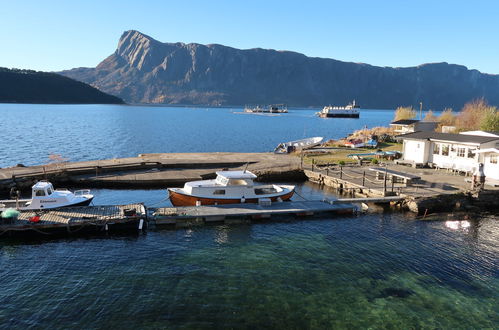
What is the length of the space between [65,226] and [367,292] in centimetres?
2225

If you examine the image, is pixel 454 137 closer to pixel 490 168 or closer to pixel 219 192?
pixel 490 168

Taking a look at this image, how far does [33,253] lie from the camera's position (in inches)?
966

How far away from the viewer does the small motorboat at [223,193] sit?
3444 cm

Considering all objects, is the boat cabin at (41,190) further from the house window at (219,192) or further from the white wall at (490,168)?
the white wall at (490,168)

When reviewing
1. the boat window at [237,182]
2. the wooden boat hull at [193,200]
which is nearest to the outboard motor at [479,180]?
the wooden boat hull at [193,200]

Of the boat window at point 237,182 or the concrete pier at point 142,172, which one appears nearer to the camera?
the boat window at point 237,182

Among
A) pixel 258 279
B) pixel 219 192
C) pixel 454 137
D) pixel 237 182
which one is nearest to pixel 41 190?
pixel 219 192

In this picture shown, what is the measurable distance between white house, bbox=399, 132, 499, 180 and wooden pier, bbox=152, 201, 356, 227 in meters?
17.8

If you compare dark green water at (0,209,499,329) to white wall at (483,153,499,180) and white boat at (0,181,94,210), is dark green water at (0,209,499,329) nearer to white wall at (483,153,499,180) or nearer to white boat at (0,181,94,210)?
white boat at (0,181,94,210)

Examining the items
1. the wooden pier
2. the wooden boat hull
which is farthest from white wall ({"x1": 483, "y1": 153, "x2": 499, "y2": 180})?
the wooden boat hull

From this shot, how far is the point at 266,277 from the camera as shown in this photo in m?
21.4

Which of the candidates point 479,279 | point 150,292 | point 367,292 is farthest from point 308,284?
point 479,279

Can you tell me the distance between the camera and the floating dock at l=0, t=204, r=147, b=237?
27.2 meters

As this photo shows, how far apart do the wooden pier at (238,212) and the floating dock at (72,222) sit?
212cm
